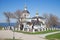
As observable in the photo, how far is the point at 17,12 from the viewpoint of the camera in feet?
117

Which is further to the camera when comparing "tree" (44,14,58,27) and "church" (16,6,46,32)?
"tree" (44,14,58,27)

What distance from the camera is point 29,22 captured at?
31.4 meters

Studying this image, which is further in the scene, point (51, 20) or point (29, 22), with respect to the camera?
point (51, 20)

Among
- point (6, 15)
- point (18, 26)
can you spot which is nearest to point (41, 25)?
point (18, 26)

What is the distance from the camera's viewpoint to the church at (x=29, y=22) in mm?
30309

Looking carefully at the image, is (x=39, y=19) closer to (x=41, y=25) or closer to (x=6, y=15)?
(x=41, y=25)

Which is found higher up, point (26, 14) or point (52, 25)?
point (26, 14)

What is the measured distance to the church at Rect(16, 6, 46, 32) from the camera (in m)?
30.3

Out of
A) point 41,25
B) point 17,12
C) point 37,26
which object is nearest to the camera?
point 37,26

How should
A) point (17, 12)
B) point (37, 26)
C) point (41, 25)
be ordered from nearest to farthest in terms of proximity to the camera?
point (37, 26) < point (41, 25) < point (17, 12)

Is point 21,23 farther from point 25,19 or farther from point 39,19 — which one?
point 39,19

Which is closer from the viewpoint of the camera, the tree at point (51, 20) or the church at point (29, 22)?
the church at point (29, 22)

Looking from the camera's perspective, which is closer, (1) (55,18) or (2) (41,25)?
(2) (41,25)

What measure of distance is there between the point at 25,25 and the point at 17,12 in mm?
4691
